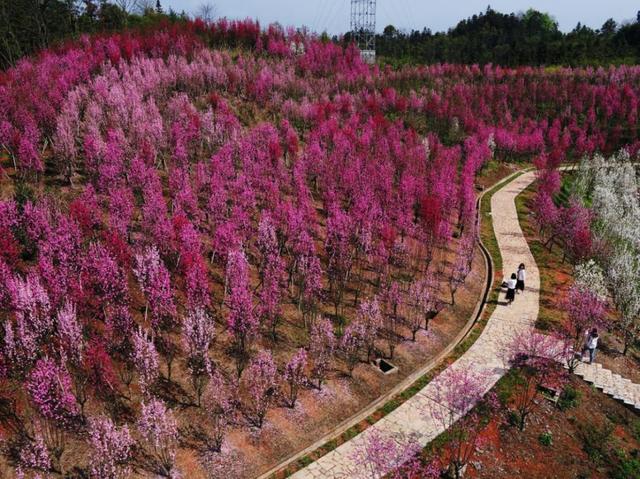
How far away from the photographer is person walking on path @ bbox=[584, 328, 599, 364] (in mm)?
20806

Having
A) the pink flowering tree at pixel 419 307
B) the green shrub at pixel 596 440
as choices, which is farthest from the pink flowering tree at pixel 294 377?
the green shrub at pixel 596 440

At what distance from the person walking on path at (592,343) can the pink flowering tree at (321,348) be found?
11694 mm

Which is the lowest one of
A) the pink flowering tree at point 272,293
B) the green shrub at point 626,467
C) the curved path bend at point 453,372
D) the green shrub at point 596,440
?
the green shrub at point 626,467

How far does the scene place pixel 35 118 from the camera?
30906mm

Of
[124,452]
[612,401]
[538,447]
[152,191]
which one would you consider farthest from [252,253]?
[612,401]

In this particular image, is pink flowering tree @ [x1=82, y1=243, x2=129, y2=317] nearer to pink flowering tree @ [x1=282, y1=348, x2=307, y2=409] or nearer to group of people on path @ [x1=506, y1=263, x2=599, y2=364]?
pink flowering tree @ [x1=282, y1=348, x2=307, y2=409]

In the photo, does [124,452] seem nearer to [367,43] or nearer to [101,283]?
[101,283]

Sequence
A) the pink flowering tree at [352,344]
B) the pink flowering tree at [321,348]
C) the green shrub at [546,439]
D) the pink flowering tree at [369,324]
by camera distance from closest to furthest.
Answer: the green shrub at [546,439]
the pink flowering tree at [321,348]
the pink flowering tree at [352,344]
the pink flowering tree at [369,324]

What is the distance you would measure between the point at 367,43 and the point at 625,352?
6605 centimetres

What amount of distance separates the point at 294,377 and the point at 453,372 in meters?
7.23

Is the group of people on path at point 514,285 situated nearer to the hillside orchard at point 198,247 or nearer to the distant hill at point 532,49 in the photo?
the hillside orchard at point 198,247

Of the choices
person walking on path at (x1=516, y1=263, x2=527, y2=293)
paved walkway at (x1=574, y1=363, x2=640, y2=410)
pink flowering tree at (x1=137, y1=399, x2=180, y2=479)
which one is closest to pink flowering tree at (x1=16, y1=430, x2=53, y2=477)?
pink flowering tree at (x1=137, y1=399, x2=180, y2=479)

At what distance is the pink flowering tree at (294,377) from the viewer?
17.5 m

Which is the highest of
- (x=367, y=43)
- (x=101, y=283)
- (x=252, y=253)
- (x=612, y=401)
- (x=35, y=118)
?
(x=367, y=43)
